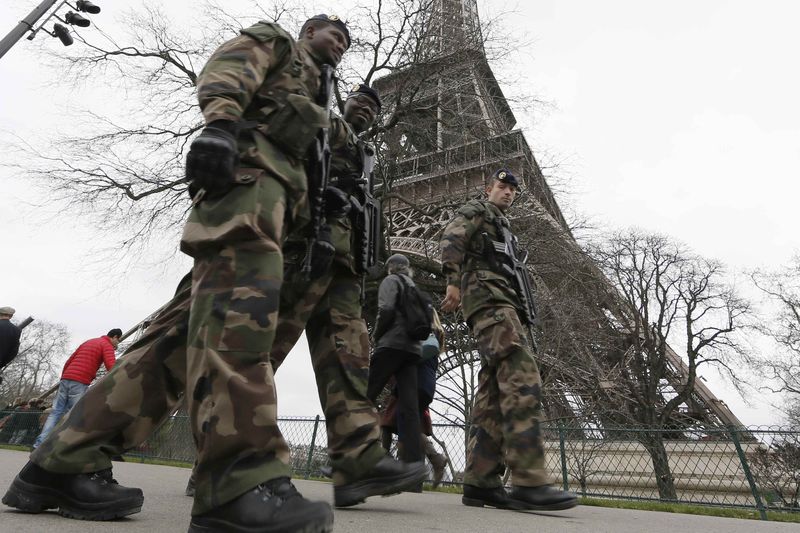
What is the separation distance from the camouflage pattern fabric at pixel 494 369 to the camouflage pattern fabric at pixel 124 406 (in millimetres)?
1822

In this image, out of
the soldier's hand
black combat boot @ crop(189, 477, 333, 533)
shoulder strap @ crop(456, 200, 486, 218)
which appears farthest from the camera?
shoulder strap @ crop(456, 200, 486, 218)

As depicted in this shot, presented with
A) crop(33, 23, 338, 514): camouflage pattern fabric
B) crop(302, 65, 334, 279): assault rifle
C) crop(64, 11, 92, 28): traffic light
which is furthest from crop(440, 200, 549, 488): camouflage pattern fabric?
crop(64, 11, 92, 28): traffic light

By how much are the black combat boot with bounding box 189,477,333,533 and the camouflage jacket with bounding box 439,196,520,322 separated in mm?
2153

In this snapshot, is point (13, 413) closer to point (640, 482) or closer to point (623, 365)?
point (640, 482)

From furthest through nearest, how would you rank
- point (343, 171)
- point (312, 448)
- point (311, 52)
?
point (312, 448) < point (343, 171) < point (311, 52)

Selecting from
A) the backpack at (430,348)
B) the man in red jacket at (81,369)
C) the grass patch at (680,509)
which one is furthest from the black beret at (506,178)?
the man in red jacket at (81,369)

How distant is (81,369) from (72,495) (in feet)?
20.5

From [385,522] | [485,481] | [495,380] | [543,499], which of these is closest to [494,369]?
[495,380]

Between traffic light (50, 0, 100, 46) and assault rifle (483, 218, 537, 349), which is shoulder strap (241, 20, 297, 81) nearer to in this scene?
assault rifle (483, 218, 537, 349)

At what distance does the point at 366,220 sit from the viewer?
9.18 feet

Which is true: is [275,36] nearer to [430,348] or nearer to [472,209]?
[472,209]

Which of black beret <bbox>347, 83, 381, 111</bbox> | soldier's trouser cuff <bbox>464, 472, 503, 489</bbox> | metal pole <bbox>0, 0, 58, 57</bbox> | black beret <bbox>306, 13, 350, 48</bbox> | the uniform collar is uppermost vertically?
metal pole <bbox>0, 0, 58, 57</bbox>

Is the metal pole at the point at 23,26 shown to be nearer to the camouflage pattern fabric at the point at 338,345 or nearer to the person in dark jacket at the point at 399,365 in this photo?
the person in dark jacket at the point at 399,365

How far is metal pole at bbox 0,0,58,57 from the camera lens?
6.39m
